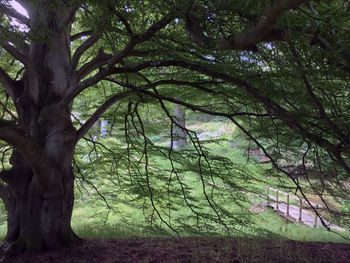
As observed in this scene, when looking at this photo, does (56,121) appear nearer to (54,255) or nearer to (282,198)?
(54,255)

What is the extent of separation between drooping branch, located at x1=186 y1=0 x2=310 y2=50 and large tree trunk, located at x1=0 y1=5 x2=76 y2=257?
5.69 ft

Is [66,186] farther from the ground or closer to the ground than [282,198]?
closer to the ground

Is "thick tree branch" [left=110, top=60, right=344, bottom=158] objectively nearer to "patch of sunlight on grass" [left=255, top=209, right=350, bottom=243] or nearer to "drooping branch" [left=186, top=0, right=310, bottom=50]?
"drooping branch" [left=186, top=0, right=310, bottom=50]

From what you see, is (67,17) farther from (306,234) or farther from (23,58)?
(306,234)

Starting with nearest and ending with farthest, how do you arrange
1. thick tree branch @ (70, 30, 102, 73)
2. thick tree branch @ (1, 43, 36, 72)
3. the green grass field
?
thick tree branch @ (1, 43, 36, 72) < thick tree branch @ (70, 30, 102, 73) < the green grass field

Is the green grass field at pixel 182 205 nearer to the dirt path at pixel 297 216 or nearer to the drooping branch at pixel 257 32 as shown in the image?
the dirt path at pixel 297 216

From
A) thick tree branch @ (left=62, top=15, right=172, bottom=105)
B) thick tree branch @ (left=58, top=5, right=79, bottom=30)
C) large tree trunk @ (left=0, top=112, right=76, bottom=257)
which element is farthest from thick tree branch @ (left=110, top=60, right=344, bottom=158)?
large tree trunk @ (left=0, top=112, right=76, bottom=257)

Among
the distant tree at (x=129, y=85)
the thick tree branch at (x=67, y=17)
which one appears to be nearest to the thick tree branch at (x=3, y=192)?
the distant tree at (x=129, y=85)

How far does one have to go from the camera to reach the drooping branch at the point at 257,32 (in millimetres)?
1321

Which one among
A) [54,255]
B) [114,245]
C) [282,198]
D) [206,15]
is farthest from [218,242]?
[282,198]

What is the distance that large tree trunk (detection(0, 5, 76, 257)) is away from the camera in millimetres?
3381

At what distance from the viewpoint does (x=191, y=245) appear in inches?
147

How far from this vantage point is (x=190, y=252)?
133 inches

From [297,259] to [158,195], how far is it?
2258 mm
